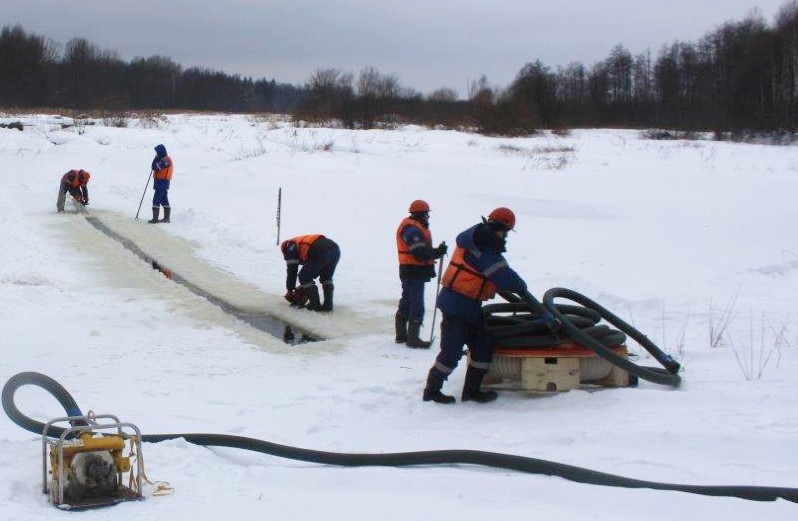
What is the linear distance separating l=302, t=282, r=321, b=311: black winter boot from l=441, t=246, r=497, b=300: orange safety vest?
4302 millimetres

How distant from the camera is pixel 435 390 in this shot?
25.0ft

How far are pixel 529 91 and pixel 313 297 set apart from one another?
4848cm

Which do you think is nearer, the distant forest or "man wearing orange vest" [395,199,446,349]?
"man wearing orange vest" [395,199,446,349]

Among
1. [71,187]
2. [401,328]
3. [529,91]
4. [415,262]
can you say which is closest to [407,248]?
[415,262]

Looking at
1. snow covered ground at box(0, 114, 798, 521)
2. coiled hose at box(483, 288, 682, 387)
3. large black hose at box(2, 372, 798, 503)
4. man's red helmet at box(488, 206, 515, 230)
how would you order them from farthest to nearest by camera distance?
man's red helmet at box(488, 206, 515, 230)
coiled hose at box(483, 288, 682, 387)
snow covered ground at box(0, 114, 798, 521)
large black hose at box(2, 372, 798, 503)

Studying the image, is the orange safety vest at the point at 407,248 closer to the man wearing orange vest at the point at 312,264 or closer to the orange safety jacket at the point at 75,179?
the man wearing orange vest at the point at 312,264

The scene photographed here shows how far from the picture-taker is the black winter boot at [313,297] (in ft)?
37.6

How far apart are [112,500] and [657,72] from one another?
258 feet

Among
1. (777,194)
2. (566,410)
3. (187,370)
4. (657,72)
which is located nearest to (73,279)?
(187,370)

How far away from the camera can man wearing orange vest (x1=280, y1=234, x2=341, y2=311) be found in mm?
11242

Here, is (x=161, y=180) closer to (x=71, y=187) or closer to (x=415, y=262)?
(x=71, y=187)

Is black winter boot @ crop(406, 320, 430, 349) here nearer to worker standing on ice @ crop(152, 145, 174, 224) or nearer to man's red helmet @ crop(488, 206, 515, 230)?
man's red helmet @ crop(488, 206, 515, 230)

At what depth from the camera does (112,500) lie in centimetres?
476

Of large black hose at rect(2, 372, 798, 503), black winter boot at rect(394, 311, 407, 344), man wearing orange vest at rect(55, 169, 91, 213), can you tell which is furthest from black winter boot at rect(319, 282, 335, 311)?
man wearing orange vest at rect(55, 169, 91, 213)
